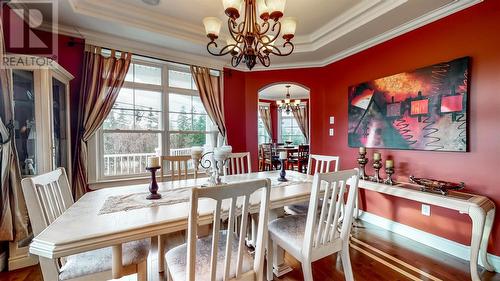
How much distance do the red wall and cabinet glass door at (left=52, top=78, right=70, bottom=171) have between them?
361cm

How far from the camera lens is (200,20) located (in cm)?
260

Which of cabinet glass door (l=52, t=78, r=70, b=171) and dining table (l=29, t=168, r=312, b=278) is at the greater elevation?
cabinet glass door (l=52, t=78, r=70, b=171)

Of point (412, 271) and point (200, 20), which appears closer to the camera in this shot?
point (412, 271)

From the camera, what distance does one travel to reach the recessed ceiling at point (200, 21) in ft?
7.07

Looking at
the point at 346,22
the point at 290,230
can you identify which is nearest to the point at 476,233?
the point at 290,230

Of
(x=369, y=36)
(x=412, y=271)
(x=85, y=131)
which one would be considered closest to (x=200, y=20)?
(x=85, y=131)

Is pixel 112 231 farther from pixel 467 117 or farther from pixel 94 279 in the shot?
pixel 467 117

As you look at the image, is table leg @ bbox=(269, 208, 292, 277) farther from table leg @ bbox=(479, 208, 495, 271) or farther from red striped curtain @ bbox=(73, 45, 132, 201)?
red striped curtain @ bbox=(73, 45, 132, 201)

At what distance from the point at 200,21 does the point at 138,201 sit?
7.33 ft

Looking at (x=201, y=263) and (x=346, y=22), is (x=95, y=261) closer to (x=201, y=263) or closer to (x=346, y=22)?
(x=201, y=263)

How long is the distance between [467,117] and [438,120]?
0.21 meters

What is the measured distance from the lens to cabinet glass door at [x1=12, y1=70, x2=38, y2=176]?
189cm

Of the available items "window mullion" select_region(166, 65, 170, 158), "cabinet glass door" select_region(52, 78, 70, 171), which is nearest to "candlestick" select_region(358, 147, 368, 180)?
"window mullion" select_region(166, 65, 170, 158)

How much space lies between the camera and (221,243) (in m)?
1.42
